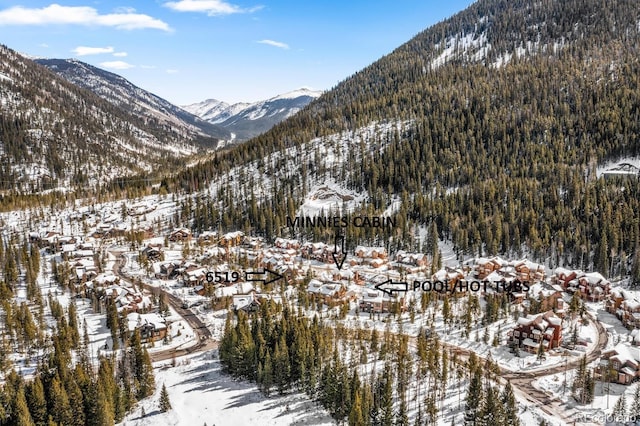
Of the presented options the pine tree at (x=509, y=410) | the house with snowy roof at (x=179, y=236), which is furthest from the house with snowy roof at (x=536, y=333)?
the house with snowy roof at (x=179, y=236)

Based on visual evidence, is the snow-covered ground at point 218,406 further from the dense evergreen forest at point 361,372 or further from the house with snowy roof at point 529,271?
the house with snowy roof at point 529,271

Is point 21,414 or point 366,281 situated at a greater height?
point 21,414

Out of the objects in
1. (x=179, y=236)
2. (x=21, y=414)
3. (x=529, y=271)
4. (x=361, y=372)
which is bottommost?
(x=361, y=372)

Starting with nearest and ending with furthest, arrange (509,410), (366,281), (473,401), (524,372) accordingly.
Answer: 1. (509,410)
2. (473,401)
3. (524,372)
4. (366,281)

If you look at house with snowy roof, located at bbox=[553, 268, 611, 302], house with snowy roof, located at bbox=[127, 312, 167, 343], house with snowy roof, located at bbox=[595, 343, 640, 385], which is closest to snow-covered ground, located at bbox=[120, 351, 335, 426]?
house with snowy roof, located at bbox=[127, 312, 167, 343]

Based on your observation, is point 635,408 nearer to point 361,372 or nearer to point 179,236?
point 361,372

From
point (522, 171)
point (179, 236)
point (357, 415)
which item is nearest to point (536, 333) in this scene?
point (357, 415)

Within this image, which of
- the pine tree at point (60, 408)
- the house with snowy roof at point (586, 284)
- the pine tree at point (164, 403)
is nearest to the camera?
the pine tree at point (60, 408)

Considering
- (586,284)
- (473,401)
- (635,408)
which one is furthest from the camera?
(586,284)

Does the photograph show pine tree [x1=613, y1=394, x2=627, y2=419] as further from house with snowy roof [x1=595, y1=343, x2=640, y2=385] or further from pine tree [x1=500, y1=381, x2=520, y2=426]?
pine tree [x1=500, y1=381, x2=520, y2=426]
